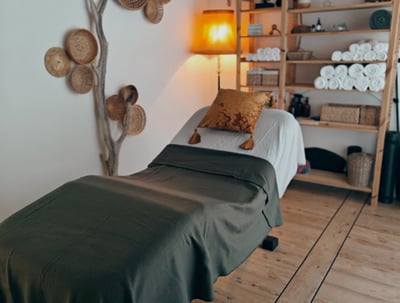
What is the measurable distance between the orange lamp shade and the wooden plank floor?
1632mm

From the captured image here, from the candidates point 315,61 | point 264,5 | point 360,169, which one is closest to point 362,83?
point 315,61

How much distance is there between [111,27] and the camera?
294 cm

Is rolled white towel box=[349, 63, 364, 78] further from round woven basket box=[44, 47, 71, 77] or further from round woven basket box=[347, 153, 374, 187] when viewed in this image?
round woven basket box=[44, 47, 71, 77]

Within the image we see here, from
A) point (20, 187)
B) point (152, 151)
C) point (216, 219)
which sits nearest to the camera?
point (216, 219)

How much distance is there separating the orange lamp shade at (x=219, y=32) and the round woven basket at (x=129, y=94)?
966mm

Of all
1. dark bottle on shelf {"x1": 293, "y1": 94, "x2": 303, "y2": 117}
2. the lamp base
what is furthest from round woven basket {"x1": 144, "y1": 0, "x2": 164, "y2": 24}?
dark bottle on shelf {"x1": 293, "y1": 94, "x2": 303, "y2": 117}

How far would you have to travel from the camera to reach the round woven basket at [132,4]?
294cm

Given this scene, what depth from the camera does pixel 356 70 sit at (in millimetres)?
3102

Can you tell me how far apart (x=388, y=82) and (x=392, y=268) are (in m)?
1.47

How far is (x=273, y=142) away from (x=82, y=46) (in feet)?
5.06

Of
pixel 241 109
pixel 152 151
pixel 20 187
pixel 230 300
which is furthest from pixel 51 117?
pixel 230 300

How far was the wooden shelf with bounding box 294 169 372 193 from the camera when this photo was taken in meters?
3.35

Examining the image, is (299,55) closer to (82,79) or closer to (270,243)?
(270,243)

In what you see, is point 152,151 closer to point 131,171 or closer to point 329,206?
point 131,171
